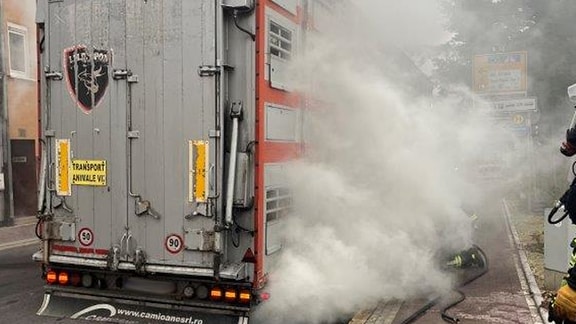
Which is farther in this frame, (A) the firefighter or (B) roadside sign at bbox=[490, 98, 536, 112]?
(B) roadside sign at bbox=[490, 98, 536, 112]

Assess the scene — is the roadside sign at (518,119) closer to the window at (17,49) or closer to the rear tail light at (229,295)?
the rear tail light at (229,295)

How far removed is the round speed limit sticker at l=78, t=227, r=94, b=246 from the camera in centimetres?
451

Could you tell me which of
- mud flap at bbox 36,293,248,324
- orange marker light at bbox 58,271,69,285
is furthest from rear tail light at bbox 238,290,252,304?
orange marker light at bbox 58,271,69,285

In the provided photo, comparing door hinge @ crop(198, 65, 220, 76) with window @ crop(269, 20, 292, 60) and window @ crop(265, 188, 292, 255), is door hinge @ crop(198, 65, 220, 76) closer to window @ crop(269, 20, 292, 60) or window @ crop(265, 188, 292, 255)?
window @ crop(269, 20, 292, 60)

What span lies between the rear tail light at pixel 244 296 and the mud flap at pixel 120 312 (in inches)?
4.7

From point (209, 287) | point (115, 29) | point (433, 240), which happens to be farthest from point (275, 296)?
point (433, 240)

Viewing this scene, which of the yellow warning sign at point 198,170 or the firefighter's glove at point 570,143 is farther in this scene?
the yellow warning sign at point 198,170

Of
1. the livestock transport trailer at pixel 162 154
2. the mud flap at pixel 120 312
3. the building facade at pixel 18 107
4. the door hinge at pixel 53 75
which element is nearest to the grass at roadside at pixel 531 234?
the livestock transport trailer at pixel 162 154

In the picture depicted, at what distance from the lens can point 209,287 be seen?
4.23 metres

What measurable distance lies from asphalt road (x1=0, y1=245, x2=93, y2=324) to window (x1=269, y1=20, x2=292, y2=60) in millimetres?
2940

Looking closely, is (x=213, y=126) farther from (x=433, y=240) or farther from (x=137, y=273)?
(x=433, y=240)

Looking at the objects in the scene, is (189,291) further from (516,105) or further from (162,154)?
(516,105)

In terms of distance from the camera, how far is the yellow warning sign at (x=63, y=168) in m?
4.58

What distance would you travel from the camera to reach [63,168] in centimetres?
459
